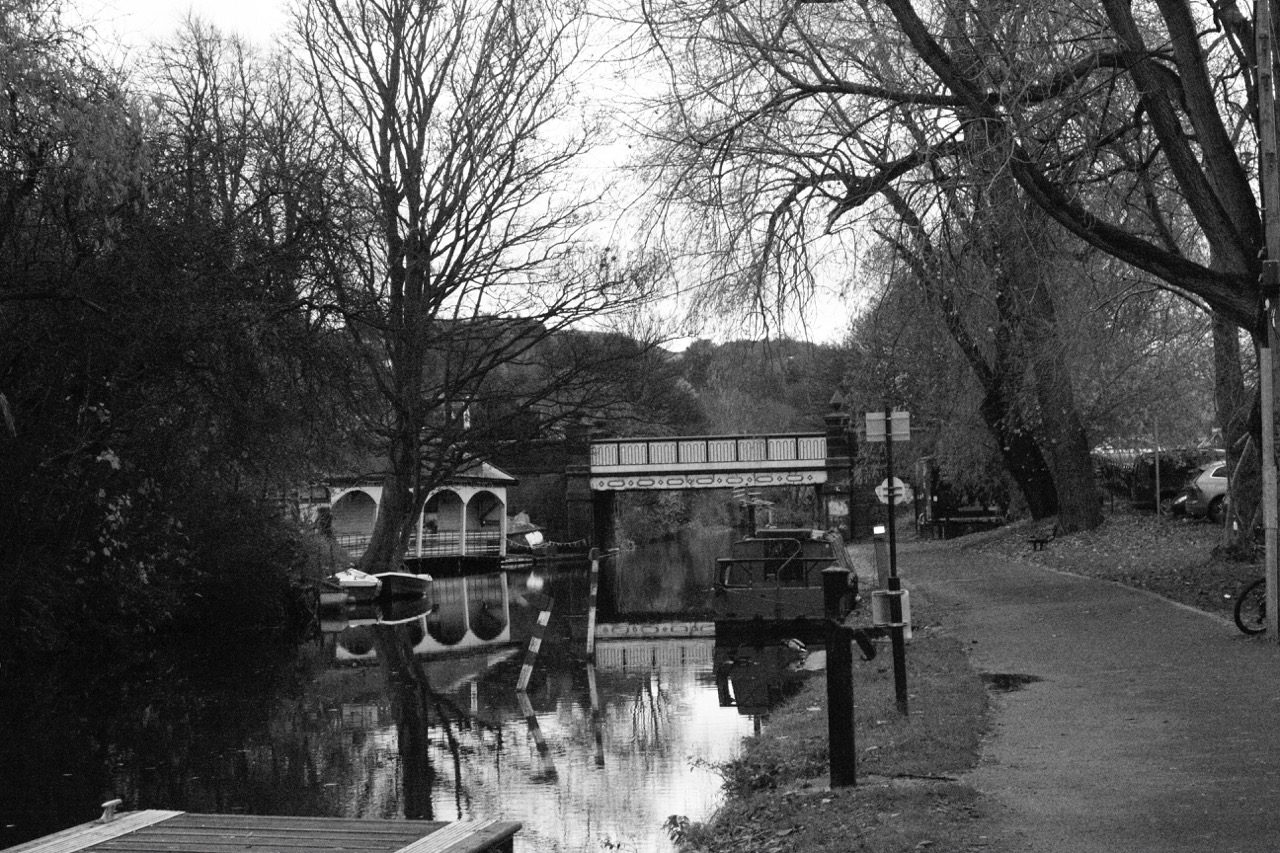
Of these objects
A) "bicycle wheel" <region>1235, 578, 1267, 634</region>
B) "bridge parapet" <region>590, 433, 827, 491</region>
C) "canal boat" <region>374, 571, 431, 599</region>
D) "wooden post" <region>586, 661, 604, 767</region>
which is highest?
"bridge parapet" <region>590, 433, 827, 491</region>

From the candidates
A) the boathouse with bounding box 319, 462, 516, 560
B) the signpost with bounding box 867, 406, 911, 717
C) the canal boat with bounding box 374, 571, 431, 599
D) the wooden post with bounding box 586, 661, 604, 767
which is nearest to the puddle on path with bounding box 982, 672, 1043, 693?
the signpost with bounding box 867, 406, 911, 717

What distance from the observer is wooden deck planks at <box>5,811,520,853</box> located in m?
7.34

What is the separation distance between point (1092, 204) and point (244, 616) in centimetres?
1895

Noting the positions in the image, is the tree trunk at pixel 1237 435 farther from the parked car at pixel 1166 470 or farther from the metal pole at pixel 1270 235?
the parked car at pixel 1166 470

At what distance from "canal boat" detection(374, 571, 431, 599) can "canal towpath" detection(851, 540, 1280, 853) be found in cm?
1943

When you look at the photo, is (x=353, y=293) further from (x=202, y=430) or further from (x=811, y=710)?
(x=811, y=710)

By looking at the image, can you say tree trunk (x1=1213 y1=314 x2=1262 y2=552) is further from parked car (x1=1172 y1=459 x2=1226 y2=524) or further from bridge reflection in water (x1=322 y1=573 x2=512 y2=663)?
bridge reflection in water (x1=322 y1=573 x2=512 y2=663)

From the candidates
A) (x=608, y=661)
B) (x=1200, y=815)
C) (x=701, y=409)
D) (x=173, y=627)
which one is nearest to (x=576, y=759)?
(x=1200, y=815)

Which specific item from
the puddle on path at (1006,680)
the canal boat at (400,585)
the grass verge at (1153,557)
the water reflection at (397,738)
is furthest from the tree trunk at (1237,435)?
the canal boat at (400,585)

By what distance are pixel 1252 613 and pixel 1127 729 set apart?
698 cm

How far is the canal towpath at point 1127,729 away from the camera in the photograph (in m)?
7.66

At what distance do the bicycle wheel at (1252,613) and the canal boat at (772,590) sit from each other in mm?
7580

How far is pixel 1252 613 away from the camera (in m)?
16.7

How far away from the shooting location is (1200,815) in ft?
25.6
